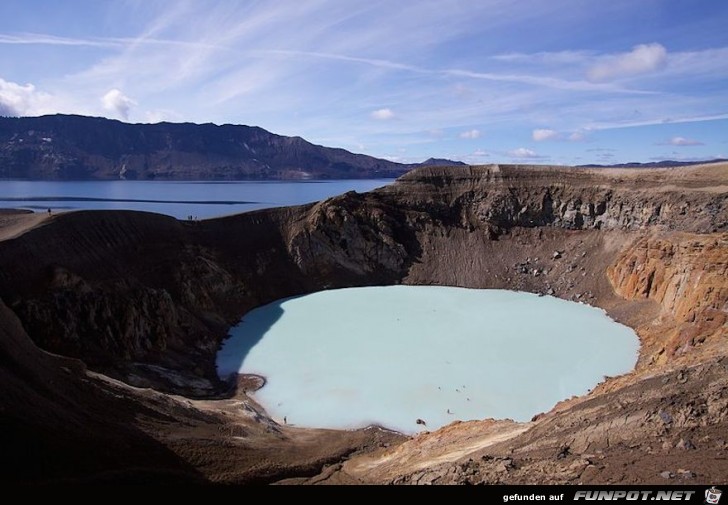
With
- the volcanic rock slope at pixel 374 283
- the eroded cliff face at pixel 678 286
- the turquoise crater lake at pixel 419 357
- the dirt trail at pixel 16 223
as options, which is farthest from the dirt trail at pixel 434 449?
the dirt trail at pixel 16 223

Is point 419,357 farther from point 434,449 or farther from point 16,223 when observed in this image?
point 16,223

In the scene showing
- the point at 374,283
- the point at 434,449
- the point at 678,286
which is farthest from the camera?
the point at 374,283

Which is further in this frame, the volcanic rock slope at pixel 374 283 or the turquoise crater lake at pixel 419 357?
the turquoise crater lake at pixel 419 357

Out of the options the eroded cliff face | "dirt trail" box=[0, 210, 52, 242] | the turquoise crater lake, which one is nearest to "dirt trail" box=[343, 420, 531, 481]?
the turquoise crater lake

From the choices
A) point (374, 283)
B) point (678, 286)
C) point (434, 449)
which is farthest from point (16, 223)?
point (678, 286)

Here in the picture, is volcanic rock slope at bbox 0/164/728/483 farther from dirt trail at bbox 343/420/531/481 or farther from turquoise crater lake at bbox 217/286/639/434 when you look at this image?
turquoise crater lake at bbox 217/286/639/434

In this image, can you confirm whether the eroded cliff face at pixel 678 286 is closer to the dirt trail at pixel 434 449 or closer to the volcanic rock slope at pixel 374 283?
the volcanic rock slope at pixel 374 283
